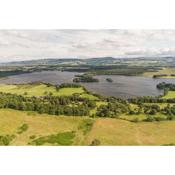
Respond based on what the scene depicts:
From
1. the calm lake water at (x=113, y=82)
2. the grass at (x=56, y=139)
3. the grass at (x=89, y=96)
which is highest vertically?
the calm lake water at (x=113, y=82)

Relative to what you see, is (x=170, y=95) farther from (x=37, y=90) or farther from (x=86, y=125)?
(x=37, y=90)

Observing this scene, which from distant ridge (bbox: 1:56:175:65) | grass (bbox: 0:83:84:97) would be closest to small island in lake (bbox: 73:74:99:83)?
grass (bbox: 0:83:84:97)

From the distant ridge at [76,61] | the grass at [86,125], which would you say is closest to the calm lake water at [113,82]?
the distant ridge at [76,61]

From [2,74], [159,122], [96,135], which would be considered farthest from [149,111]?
[2,74]

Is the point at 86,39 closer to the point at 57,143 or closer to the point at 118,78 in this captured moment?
the point at 118,78

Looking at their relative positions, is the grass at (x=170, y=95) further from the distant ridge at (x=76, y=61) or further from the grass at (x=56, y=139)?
the grass at (x=56, y=139)
